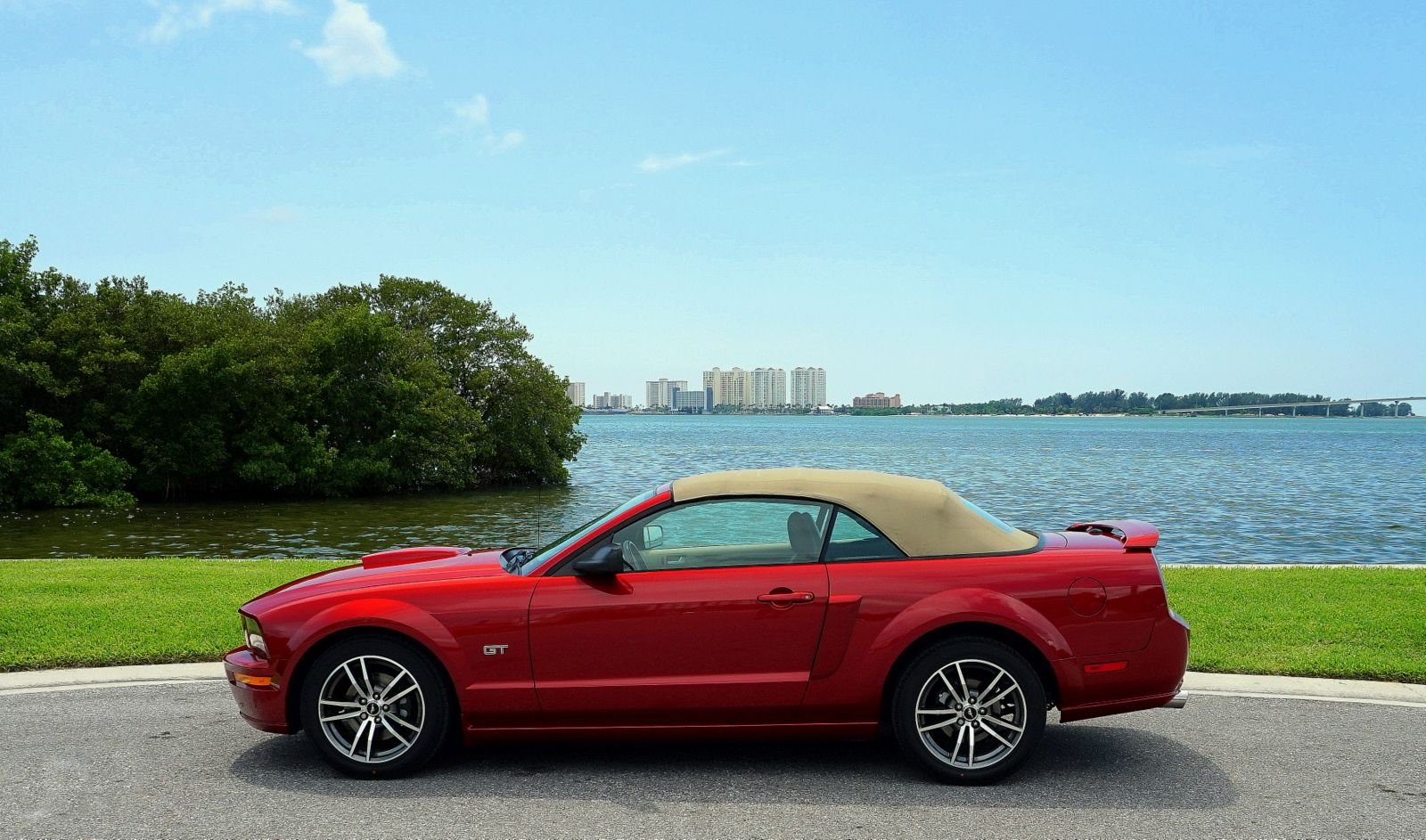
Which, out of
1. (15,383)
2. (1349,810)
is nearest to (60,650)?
(1349,810)

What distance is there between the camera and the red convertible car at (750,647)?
16.1 feet

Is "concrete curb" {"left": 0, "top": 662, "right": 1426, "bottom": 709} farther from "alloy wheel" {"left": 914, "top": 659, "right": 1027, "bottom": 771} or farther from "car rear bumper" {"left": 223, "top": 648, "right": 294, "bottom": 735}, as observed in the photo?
"alloy wheel" {"left": 914, "top": 659, "right": 1027, "bottom": 771}

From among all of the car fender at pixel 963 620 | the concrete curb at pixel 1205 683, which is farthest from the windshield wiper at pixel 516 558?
the concrete curb at pixel 1205 683

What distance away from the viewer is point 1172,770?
5156mm

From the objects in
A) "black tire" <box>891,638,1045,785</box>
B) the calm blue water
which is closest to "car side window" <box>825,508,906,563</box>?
"black tire" <box>891,638,1045,785</box>

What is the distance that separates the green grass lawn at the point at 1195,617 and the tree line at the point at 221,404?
26.1 metres

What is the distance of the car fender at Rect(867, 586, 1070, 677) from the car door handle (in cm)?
36

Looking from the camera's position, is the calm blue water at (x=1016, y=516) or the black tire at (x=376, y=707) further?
the calm blue water at (x=1016, y=516)

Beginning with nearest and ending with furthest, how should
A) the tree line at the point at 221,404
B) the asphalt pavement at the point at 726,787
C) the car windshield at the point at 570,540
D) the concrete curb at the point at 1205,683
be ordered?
the asphalt pavement at the point at 726,787, the car windshield at the point at 570,540, the concrete curb at the point at 1205,683, the tree line at the point at 221,404

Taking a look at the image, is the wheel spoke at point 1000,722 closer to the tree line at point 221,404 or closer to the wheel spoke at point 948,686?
the wheel spoke at point 948,686

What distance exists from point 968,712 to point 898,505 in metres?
1.01

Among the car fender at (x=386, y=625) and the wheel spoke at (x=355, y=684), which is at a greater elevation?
the car fender at (x=386, y=625)

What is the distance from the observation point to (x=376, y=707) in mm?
5016

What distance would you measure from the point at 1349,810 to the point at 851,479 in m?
2.56
